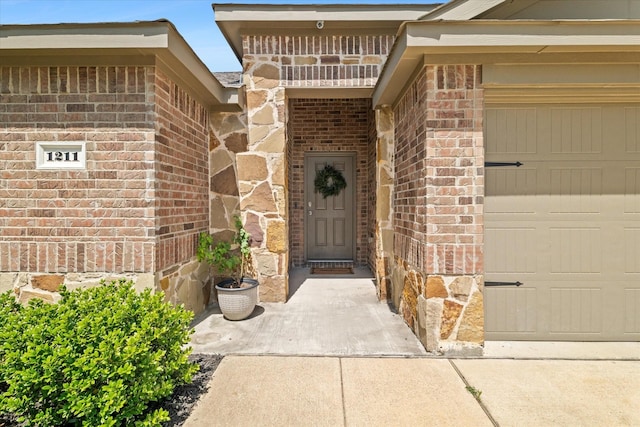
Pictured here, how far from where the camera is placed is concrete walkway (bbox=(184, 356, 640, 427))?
2.06 meters

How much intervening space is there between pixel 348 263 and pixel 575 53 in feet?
15.6

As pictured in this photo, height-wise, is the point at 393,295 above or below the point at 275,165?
below

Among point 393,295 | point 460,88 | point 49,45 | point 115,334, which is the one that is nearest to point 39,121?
point 49,45

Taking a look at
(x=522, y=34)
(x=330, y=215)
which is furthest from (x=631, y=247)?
(x=330, y=215)

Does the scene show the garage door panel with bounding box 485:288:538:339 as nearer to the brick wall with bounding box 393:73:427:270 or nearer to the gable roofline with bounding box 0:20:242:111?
the brick wall with bounding box 393:73:427:270

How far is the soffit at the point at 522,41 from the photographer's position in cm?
257

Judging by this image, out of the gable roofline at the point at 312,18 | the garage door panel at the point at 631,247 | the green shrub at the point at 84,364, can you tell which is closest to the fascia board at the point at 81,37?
the gable roofline at the point at 312,18

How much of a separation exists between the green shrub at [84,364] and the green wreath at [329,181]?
479 centimetres

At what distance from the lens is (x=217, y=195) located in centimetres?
435

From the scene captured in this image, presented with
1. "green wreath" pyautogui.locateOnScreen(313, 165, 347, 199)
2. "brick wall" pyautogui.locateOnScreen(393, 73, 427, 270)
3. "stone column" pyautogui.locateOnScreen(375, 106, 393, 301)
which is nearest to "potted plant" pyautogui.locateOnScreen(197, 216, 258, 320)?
"stone column" pyautogui.locateOnScreen(375, 106, 393, 301)

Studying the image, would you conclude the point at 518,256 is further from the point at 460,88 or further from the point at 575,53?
the point at 575,53

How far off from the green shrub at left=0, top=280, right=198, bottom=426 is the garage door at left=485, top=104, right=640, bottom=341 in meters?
2.77

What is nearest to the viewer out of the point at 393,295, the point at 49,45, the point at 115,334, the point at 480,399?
the point at 115,334

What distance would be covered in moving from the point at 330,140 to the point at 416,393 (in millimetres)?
5097
